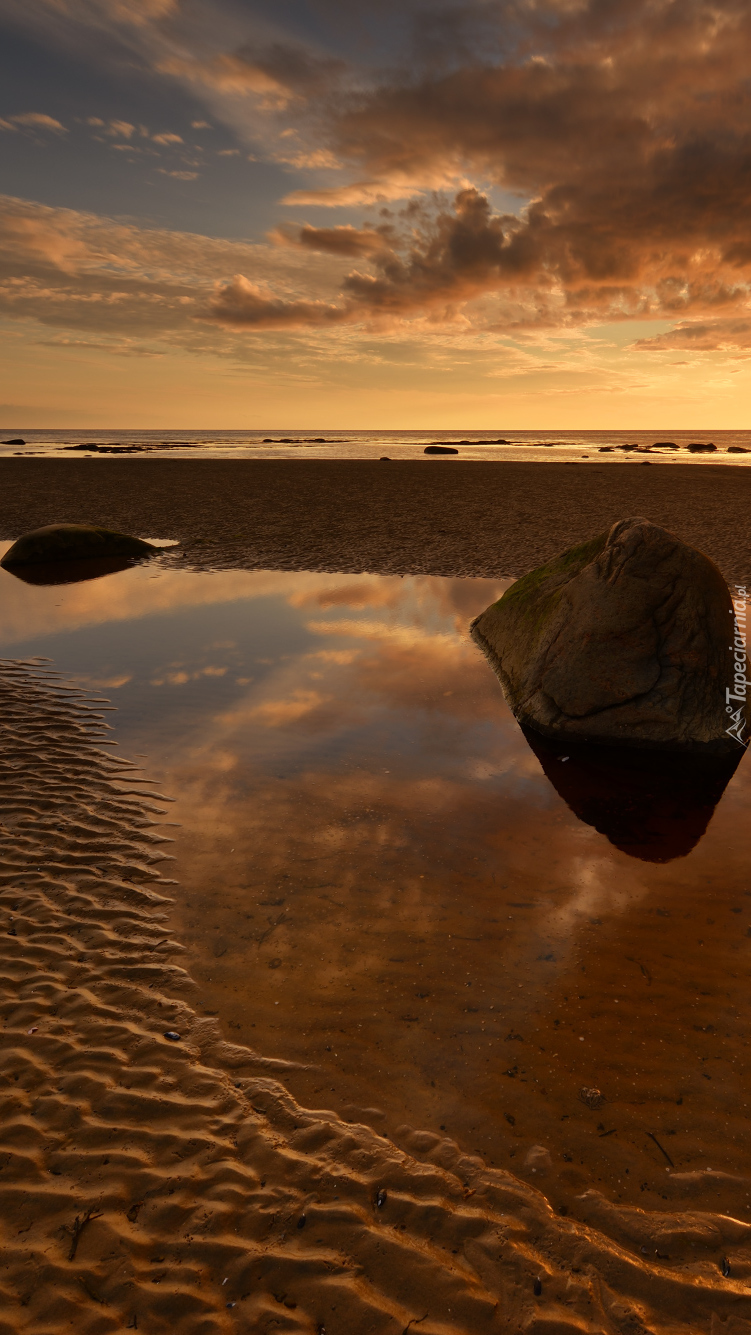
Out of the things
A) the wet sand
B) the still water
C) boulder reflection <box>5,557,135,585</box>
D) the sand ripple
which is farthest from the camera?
the wet sand

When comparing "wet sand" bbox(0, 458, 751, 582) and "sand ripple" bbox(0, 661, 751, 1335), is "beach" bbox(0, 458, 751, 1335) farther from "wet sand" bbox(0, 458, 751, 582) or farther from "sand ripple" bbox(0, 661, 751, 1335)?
"wet sand" bbox(0, 458, 751, 582)

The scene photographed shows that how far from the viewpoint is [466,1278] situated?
256 centimetres

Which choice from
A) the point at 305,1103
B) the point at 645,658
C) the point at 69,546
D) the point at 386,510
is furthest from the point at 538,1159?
the point at 386,510

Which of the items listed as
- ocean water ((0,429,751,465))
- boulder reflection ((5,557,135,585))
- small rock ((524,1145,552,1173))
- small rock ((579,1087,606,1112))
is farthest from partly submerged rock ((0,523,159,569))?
ocean water ((0,429,751,465))

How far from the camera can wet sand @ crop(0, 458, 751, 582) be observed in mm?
16984

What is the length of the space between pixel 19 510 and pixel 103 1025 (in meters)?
24.6

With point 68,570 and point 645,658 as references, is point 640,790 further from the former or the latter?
point 68,570

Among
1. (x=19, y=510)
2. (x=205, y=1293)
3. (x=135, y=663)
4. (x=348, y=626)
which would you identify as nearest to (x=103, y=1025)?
(x=205, y=1293)

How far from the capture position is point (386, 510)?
24781 mm

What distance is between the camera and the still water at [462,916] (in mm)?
3264

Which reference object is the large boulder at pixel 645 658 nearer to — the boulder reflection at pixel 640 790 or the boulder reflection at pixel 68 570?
the boulder reflection at pixel 640 790

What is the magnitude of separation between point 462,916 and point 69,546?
49.9 ft

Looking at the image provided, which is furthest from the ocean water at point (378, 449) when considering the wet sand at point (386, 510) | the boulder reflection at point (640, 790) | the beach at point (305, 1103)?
the beach at point (305, 1103)

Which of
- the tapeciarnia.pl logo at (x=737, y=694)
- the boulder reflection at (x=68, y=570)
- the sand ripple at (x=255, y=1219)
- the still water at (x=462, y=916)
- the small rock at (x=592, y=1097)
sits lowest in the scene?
the sand ripple at (x=255, y=1219)
